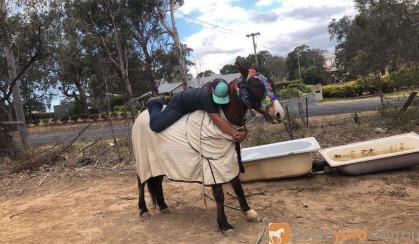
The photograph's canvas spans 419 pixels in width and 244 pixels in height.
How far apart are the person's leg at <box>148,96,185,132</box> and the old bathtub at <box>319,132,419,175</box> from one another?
95.2 inches

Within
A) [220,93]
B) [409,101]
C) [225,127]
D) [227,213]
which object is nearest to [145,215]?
[227,213]

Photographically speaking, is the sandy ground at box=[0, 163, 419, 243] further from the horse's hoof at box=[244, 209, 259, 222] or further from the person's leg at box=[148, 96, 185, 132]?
the person's leg at box=[148, 96, 185, 132]

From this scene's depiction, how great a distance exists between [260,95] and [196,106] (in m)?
0.72

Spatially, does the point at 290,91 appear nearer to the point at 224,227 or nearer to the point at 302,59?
the point at 224,227

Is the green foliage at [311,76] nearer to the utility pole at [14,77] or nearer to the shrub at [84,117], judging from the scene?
the shrub at [84,117]

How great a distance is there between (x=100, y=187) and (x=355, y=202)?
13.7 feet

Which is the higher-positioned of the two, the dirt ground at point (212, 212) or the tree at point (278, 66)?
the tree at point (278, 66)

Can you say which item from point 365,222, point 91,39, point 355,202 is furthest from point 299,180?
point 91,39

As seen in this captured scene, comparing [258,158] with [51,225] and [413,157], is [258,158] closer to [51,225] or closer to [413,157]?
[413,157]

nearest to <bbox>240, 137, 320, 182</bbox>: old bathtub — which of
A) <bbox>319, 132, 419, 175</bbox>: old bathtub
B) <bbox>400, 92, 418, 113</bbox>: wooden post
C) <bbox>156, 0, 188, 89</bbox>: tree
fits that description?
<bbox>319, 132, 419, 175</bbox>: old bathtub

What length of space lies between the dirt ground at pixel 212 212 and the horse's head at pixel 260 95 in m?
1.12

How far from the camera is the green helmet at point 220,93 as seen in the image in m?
3.82

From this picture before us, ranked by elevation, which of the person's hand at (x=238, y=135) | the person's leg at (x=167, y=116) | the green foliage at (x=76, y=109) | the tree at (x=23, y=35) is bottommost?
the person's hand at (x=238, y=135)

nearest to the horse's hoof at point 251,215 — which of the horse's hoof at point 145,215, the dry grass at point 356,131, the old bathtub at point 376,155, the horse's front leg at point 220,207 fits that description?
the horse's front leg at point 220,207
